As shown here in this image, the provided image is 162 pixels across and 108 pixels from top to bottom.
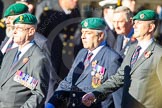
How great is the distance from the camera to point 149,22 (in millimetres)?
5777

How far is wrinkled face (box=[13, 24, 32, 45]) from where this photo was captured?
17.9ft

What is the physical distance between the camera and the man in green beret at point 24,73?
512 centimetres

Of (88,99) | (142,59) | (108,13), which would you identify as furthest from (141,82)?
(108,13)

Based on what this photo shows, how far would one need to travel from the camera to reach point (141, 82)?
5.48 m

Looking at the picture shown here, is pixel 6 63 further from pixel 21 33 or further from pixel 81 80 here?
pixel 81 80

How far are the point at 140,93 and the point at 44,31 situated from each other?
104 inches

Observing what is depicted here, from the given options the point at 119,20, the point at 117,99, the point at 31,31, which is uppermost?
the point at 31,31

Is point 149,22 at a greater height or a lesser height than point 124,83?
greater

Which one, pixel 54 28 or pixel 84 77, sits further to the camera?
pixel 54 28

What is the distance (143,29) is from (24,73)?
130 centimetres

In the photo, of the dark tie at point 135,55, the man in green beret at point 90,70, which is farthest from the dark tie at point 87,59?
the dark tie at point 135,55

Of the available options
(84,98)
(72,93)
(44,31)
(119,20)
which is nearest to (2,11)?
(44,31)

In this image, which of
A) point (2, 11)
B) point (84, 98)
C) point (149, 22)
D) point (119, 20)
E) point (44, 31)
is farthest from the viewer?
point (2, 11)

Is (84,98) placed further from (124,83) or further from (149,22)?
(149,22)
